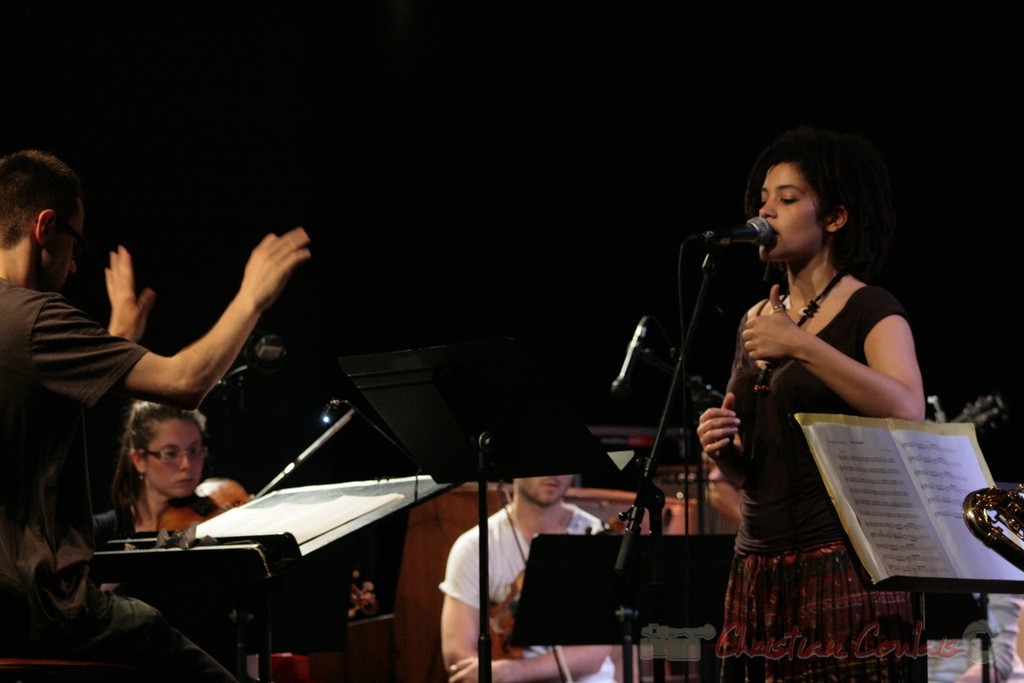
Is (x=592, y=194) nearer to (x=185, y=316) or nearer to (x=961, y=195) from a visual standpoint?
(x=961, y=195)

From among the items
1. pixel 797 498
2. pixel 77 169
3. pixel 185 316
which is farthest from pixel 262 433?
pixel 797 498

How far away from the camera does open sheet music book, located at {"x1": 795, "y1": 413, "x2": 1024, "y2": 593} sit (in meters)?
2.11

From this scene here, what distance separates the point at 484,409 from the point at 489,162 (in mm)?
4856

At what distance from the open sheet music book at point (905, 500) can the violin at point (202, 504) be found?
9.18 ft

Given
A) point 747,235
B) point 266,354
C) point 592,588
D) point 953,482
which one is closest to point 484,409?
point 747,235

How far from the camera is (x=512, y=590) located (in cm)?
486

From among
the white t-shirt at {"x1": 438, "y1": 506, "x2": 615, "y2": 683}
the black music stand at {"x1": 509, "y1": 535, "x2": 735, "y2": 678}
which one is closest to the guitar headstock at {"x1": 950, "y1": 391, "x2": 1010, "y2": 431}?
the white t-shirt at {"x1": 438, "y1": 506, "x2": 615, "y2": 683}

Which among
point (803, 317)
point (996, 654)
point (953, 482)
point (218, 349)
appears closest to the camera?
point (953, 482)

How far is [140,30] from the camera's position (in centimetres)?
585

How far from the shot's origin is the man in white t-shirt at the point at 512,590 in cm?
467

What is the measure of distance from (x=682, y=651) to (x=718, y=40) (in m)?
4.87

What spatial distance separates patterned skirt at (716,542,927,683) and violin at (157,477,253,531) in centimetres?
239

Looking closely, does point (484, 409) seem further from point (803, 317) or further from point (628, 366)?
point (628, 366)

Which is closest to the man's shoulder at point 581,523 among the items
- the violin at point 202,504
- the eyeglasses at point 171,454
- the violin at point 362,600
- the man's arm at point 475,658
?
the man's arm at point 475,658
